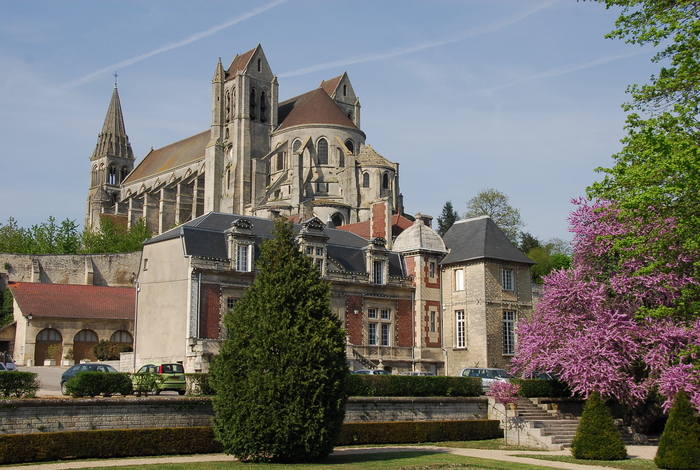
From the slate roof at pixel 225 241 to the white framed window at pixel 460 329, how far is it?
3.41 m

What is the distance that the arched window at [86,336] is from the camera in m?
48.1

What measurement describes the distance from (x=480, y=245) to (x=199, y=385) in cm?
1849

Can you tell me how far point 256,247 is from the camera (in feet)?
118

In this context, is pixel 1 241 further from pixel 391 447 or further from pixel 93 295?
pixel 391 447

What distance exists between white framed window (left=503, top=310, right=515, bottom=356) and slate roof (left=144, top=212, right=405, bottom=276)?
5442 millimetres

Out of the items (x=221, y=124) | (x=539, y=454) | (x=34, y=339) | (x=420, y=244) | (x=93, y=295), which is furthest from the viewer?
(x=221, y=124)

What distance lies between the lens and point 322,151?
268 feet

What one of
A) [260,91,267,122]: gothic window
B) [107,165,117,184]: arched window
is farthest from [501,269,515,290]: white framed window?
[107,165,117,184]: arched window

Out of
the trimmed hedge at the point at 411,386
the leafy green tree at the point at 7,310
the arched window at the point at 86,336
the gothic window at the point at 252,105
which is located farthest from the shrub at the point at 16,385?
the gothic window at the point at 252,105

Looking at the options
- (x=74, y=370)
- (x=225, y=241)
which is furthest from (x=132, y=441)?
(x=225, y=241)

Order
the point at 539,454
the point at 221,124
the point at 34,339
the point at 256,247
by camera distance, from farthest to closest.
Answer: the point at 221,124
the point at 34,339
the point at 256,247
the point at 539,454

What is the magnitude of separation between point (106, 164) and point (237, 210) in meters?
44.3

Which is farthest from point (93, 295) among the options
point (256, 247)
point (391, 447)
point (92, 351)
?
point (391, 447)

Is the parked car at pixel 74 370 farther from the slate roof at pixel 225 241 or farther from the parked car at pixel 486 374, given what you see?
the parked car at pixel 486 374
